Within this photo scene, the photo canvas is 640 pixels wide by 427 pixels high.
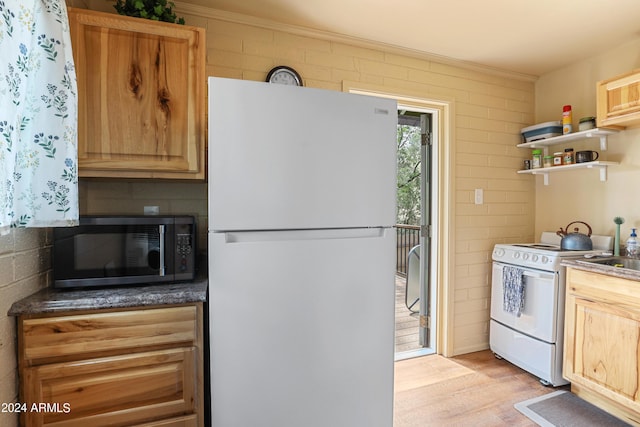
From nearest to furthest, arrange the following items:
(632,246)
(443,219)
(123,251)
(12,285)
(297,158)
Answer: (12,285) < (297,158) < (123,251) < (632,246) < (443,219)

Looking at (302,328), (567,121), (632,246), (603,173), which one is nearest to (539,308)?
(632,246)

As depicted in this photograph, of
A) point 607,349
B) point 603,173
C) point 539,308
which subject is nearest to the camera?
point 607,349

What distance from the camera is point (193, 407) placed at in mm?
1384

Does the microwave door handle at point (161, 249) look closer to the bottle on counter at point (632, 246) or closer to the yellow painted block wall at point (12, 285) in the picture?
the yellow painted block wall at point (12, 285)

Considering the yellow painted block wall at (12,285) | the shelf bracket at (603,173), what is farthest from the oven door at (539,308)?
the yellow painted block wall at (12,285)

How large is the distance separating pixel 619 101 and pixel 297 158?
240 centimetres

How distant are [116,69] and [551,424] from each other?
3.09m

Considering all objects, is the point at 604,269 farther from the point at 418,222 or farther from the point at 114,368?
the point at 114,368

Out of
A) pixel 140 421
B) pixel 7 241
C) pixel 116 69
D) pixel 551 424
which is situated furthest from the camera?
pixel 551 424

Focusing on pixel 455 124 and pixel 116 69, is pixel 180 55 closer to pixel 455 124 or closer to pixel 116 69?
pixel 116 69

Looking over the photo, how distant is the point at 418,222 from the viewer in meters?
3.18

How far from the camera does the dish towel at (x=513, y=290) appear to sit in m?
2.44

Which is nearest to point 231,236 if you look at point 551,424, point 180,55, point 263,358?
point 263,358

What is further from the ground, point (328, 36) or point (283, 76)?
point (328, 36)
